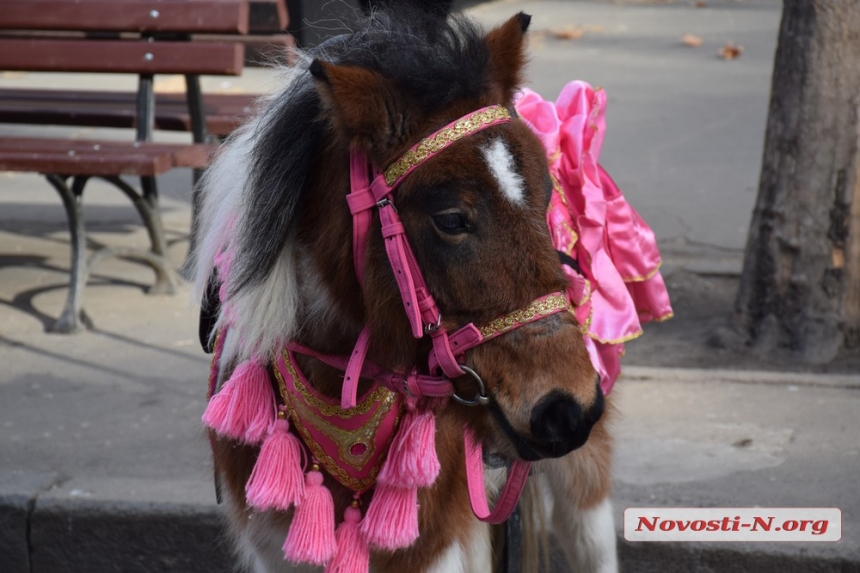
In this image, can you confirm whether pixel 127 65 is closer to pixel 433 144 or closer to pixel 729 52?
pixel 433 144

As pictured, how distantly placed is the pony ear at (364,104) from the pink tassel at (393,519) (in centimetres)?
79

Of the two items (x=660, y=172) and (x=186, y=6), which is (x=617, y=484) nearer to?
(x=186, y=6)

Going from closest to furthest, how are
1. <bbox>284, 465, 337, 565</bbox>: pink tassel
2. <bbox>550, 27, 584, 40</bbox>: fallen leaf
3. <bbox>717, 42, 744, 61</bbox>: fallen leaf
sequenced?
<bbox>284, 465, 337, 565</bbox>: pink tassel
<bbox>717, 42, 744, 61</bbox>: fallen leaf
<bbox>550, 27, 584, 40</bbox>: fallen leaf

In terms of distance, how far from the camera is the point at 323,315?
2428 mm

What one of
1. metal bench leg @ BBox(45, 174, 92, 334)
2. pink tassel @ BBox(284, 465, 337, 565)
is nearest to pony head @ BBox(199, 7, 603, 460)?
pink tassel @ BBox(284, 465, 337, 565)

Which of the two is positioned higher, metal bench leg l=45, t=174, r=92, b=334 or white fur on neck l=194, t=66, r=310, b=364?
white fur on neck l=194, t=66, r=310, b=364

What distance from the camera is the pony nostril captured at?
212 cm

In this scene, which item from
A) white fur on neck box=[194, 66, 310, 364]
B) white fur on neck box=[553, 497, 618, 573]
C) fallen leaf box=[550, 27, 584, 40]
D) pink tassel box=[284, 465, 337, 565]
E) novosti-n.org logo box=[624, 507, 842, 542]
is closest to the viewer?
white fur on neck box=[194, 66, 310, 364]

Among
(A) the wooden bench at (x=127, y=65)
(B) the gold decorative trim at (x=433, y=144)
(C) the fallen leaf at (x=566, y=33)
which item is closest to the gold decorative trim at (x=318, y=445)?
(B) the gold decorative trim at (x=433, y=144)

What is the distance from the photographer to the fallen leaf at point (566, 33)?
14.0m

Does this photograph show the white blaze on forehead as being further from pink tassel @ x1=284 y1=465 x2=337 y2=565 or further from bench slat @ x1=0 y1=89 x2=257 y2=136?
bench slat @ x1=0 y1=89 x2=257 y2=136

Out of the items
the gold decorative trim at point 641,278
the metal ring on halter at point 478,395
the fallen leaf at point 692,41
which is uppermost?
the metal ring on halter at point 478,395

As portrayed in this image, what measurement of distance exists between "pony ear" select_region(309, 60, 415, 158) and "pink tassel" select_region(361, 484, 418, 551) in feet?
2.60

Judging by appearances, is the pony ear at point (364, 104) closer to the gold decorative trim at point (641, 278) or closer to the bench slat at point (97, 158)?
the gold decorative trim at point (641, 278)
